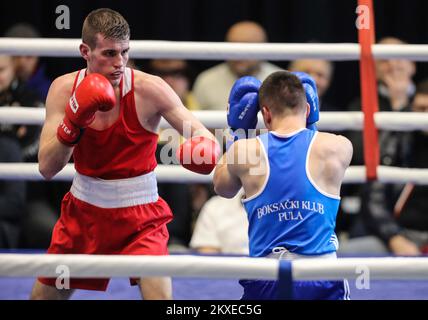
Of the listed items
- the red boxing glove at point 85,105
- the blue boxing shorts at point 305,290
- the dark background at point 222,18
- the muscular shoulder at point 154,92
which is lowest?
the blue boxing shorts at point 305,290

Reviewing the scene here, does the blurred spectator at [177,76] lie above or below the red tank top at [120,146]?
above

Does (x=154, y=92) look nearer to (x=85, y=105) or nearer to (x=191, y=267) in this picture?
(x=85, y=105)

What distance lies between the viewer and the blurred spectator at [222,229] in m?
3.56

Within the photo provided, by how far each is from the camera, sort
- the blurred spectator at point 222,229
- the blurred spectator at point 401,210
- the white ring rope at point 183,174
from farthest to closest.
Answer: the blurred spectator at point 401,210 → the blurred spectator at point 222,229 → the white ring rope at point 183,174

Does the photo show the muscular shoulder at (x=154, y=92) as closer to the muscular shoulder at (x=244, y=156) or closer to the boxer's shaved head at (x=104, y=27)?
the boxer's shaved head at (x=104, y=27)

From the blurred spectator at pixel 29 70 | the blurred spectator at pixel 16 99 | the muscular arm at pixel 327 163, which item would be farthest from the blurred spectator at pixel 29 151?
the muscular arm at pixel 327 163

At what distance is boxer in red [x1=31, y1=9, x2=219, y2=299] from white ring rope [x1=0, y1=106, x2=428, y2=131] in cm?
52

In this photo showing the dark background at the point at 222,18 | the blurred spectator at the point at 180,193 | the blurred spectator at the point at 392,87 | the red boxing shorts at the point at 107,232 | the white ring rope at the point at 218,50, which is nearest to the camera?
the red boxing shorts at the point at 107,232

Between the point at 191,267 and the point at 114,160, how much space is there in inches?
30.5

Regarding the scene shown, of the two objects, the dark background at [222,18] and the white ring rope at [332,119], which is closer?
the white ring rope at [332,119]

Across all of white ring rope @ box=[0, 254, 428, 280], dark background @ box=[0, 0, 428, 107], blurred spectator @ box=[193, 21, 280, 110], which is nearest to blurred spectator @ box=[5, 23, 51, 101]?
dark background @ box=[0, 0, 428, 107]

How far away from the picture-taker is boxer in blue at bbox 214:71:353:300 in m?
2.24

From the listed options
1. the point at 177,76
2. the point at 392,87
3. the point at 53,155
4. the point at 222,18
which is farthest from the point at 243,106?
the point at 222,18

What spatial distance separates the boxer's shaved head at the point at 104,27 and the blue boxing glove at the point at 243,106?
1.16 feet
